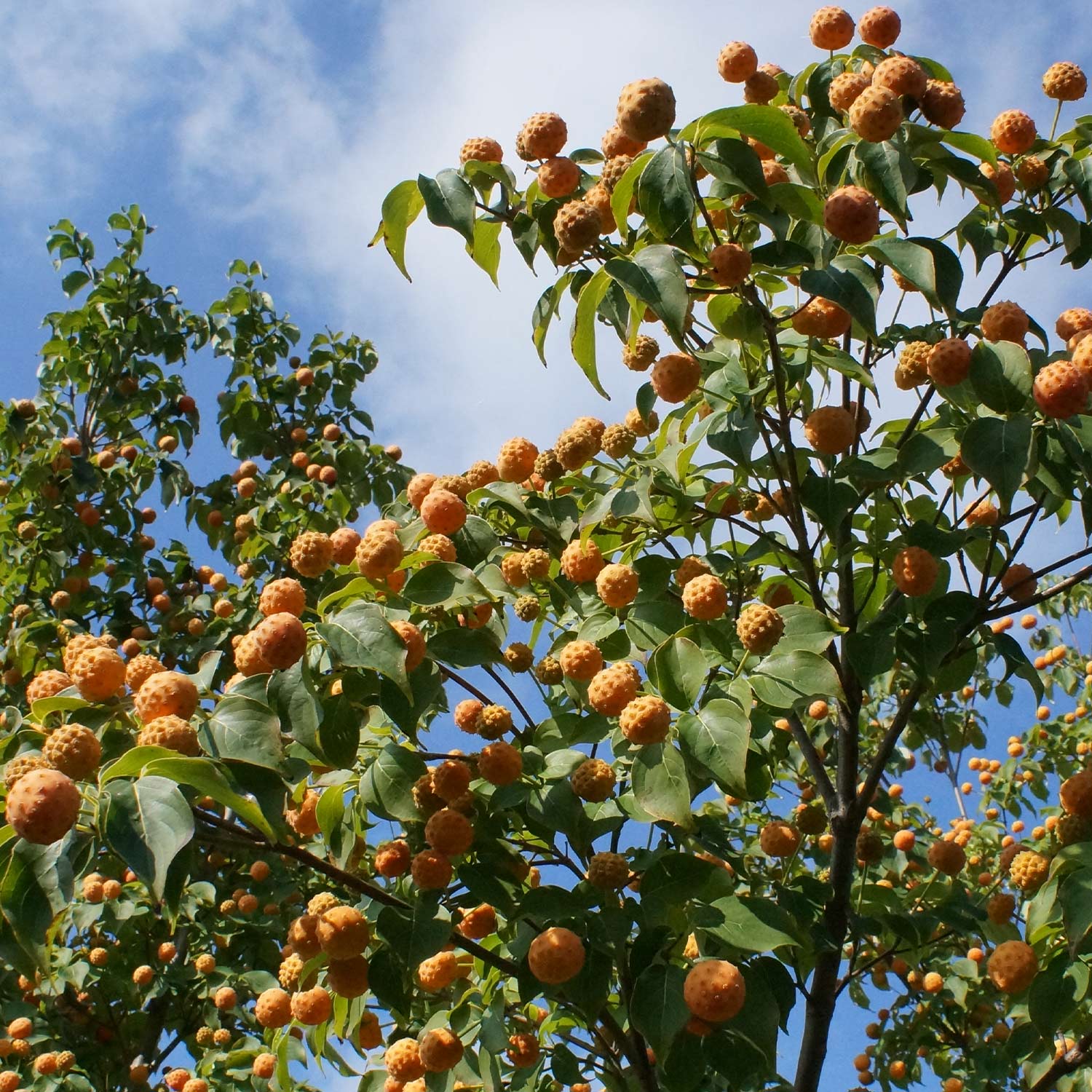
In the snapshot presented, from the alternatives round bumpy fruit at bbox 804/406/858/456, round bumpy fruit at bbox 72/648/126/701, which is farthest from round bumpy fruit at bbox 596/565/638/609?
round bumpy fruit at bbox 72/648/126/701

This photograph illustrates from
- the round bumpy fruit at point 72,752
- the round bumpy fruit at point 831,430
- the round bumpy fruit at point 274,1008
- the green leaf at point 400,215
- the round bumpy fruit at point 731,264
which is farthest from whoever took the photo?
the round bumpy fruit at point 274,1008

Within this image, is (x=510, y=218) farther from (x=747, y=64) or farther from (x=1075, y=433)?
(x=1075, y=433)

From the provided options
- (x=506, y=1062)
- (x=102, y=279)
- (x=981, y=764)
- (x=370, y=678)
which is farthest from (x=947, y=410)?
(x=102, y=279)

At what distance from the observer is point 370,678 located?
2117 millimetres

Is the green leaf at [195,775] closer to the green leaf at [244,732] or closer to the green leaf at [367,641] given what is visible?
the green leaf at [244,732]

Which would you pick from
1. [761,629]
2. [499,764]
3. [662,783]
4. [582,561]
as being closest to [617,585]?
[582,561]

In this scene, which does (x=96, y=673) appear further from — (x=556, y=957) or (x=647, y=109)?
(x=647, y=109)

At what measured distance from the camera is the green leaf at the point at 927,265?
197cm

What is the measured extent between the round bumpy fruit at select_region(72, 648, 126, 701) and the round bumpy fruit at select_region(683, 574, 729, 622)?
3.60ft

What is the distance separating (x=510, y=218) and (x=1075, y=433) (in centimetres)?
115

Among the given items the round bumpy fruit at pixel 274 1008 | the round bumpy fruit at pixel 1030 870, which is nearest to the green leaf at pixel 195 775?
the round bumpy fruit at pixel 274 1008

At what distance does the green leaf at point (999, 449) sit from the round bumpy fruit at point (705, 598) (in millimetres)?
551

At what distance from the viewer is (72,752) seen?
1783mm

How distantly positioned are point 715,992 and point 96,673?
1209mm
